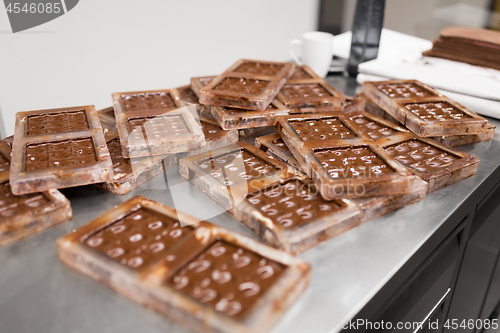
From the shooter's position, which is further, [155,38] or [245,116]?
[155,38]

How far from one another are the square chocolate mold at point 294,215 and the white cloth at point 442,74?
97cm

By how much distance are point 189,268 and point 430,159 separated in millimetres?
827

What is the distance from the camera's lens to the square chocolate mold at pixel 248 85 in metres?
1.38

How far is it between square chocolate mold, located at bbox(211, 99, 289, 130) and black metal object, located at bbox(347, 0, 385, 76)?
32.5 inches

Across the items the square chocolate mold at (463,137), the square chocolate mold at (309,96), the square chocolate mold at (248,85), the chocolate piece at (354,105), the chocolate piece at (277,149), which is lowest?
the square chocolate mold at (463,137)

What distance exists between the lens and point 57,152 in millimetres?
1088

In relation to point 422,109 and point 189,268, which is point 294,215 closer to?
point 189,268

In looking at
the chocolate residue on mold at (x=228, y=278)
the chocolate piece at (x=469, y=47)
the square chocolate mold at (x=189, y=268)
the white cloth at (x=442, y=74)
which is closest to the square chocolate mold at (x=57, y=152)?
the square chocolate mold at (x=189, y=268)

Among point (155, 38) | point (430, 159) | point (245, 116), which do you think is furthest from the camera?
point (155, 38)

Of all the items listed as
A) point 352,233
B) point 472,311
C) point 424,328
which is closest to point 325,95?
point 352,233

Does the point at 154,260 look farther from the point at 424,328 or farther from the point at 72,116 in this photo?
the point at 424,328

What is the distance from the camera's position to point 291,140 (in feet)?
3.93

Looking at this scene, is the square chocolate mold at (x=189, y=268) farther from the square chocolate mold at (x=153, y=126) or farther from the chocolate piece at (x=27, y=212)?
the square chocolate mold at (x=153, y=126)

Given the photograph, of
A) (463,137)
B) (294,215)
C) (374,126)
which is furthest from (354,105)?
(294,215)
